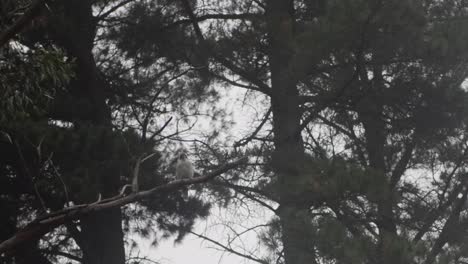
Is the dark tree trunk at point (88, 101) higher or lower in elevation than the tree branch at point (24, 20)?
higher

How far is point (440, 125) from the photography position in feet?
26.0

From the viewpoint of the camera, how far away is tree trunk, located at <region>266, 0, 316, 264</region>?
6.89 metres

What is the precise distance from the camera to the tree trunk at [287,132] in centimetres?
689

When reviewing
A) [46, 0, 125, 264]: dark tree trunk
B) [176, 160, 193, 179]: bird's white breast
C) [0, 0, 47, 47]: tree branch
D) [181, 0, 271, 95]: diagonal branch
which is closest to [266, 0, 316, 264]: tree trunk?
[181, 0, 271, 95]: diagonal branch

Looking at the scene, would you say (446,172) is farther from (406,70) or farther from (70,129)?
(70,129)

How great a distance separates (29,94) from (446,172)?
514 cm

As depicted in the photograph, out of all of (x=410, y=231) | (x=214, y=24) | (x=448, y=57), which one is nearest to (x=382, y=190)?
(x=410, y=231)

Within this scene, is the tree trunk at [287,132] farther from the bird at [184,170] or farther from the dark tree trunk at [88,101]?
the dark tree trunk at [88,101]

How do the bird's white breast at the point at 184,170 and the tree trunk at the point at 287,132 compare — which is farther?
the bird's white breast at the point at 184,170

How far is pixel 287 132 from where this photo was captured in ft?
27.2

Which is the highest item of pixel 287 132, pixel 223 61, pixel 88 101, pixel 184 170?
pixel 223 61

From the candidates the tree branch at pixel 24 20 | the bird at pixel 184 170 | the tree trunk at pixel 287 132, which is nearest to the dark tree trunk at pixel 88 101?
the bird at pixel 184 170

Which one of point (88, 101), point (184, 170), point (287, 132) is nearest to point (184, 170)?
point (184, 170)

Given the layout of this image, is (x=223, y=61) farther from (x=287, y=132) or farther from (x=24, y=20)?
(x=24, y=20)
